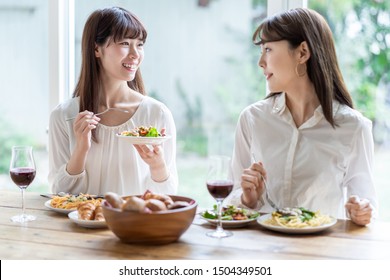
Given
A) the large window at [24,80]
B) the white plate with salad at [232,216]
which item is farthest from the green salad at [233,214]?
the large window at [24,80]

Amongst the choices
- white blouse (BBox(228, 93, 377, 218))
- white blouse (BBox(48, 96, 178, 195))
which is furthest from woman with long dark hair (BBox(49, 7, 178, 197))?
white blouse (BBox(228, 93, 377, 218))

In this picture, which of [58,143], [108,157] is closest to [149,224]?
Result: [108,157]

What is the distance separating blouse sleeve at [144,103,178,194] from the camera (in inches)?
100

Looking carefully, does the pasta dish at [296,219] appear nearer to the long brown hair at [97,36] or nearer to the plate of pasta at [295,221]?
the plate of pasta at [295,221]

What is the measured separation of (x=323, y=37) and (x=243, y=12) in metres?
0.93

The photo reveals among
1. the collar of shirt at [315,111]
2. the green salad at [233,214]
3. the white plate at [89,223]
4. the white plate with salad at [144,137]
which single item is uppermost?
the collar of shirt at [315,111]

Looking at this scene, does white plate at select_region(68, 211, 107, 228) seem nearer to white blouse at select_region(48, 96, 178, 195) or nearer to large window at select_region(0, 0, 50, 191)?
white blouse at select_region(48, 96, 178, 195)

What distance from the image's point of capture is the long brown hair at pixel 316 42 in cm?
232

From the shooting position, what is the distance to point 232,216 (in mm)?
1965

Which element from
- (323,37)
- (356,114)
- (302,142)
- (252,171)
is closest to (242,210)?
(252,171)

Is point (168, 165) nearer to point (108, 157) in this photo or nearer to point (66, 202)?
point (108, 157)

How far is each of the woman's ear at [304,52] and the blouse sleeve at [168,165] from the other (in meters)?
0.70

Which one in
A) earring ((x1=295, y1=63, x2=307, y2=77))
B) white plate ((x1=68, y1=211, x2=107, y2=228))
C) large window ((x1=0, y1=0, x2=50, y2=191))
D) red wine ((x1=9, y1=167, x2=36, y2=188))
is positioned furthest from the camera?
large window ((x1=0, y1=0, x2=50, y2=191))

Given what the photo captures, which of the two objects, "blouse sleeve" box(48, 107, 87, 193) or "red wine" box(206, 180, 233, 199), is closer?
"red wine" box(206, 180, 233, 199)
